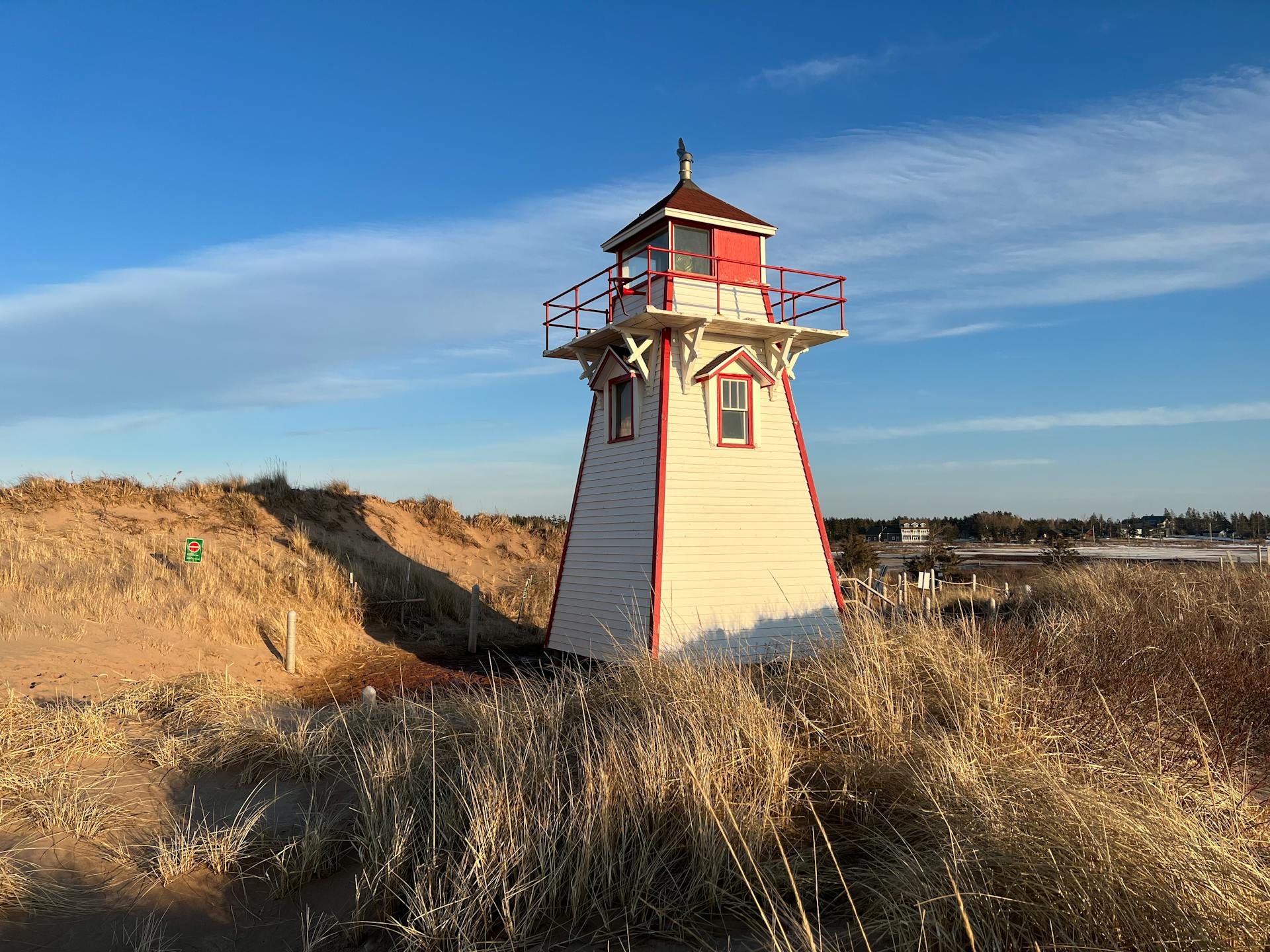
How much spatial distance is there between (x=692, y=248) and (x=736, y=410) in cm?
342

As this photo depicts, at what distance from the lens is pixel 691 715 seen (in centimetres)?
618

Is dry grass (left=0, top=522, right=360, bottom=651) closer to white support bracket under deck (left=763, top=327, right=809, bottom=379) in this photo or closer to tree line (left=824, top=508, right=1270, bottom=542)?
white support bracket under deck (left=763, top=327, right=809, bottom=379)

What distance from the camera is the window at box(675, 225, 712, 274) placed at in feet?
52.2

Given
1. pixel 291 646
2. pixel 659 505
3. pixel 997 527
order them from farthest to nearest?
pixel 997 527, pixel 291 646, pixel 659 505

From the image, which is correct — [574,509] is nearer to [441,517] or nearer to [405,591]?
[405,591]

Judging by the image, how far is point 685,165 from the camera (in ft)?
56.5

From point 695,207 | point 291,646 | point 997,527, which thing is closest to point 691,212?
point 695,207

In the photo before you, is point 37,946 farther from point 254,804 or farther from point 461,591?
point 461,591

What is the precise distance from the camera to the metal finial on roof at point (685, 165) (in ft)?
A: 56.2

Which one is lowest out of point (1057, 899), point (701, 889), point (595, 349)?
point (701, 889)

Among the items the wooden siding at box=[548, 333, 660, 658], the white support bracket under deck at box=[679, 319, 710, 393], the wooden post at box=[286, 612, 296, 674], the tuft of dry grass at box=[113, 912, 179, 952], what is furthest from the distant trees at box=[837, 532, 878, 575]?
the tuft of dry grass at box=[113, 912, 179, 952]

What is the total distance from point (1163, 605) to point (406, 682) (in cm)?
1349

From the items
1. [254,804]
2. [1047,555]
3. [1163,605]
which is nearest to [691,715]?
[254,804]

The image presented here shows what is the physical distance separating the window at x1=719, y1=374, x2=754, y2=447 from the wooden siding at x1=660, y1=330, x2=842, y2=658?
0.19m
